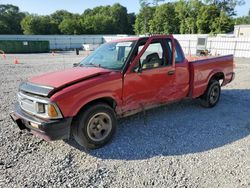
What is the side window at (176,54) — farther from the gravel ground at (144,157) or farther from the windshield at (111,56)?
the gravel ground at (144,157)

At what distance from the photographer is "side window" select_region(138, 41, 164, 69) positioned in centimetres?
468

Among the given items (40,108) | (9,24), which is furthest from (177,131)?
(9,24)

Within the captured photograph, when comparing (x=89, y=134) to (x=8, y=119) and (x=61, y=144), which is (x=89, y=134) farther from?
(x=8, y=119)

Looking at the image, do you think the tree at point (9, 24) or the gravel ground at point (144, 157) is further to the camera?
the tree at point (9, 24)

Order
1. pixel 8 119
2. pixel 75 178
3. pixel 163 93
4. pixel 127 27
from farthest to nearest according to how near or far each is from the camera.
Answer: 1. pixel 127 27
2. pixel 8 119
3. pixel 163 93
4. pixel 75 178

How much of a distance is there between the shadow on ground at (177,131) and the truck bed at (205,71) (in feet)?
2.19

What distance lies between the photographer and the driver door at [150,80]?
451 centimetres

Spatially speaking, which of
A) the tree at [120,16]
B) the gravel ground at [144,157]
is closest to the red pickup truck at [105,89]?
the gravel ground at [144,157]

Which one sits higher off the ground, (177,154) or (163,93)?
(163,93)

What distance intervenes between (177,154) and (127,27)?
89374mm

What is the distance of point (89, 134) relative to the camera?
4.07 m

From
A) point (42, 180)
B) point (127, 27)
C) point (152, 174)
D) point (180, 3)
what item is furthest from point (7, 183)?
A: point (127, 27)

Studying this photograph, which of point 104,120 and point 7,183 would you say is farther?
point 104,120

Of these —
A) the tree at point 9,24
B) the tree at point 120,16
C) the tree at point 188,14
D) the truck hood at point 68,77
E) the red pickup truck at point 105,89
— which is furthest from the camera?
the tree at point 120,16
